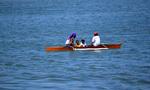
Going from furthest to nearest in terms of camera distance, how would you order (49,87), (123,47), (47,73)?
(123,47)
(47,73)
(49,87)

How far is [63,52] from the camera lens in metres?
41.2

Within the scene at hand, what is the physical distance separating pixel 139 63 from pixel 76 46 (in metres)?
7.49

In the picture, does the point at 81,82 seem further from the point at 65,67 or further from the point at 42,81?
the point at 65,67

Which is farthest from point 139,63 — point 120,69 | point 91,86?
point 91,86

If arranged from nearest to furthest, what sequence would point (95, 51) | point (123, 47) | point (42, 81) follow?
point (42, 81) < point (95, 51) < point (123, 47)

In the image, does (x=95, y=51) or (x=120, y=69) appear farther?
(x=95, y=51)

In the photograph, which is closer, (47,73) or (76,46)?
(47,73)

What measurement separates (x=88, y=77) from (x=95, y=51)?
1101cm

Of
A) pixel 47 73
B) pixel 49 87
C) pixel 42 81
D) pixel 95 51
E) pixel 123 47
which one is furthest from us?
pixel 123 47

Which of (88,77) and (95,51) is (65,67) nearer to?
(88,77)

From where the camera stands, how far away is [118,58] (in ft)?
122

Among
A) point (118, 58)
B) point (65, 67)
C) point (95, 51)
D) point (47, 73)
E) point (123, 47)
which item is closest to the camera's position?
point (47, 73)

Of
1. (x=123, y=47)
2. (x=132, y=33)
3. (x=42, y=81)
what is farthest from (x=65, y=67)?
(x=132, y=33)

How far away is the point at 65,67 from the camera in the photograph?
33.7 metres
